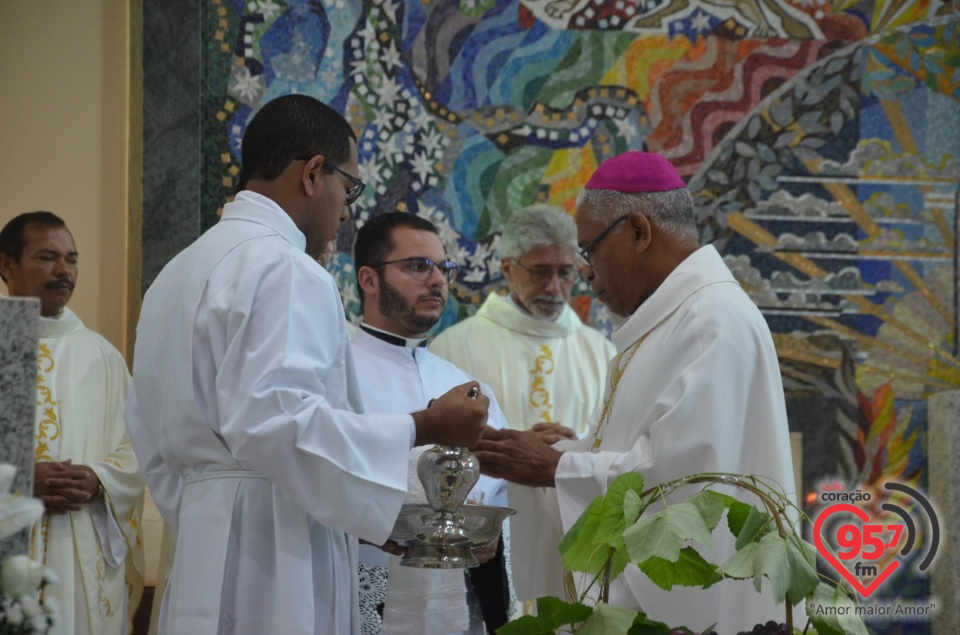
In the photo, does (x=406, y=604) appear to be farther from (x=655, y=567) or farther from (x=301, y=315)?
(x=655, y=567)

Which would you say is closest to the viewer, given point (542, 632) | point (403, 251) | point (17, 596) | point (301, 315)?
point (542, 632)

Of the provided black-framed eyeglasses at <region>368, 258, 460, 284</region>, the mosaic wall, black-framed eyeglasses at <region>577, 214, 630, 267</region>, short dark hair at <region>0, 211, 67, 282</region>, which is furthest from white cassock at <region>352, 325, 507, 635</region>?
the mosaic wall

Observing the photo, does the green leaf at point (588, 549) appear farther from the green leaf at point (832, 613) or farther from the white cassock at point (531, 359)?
the white cassock at point (531, 359)

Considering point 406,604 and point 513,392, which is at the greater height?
point 513,392

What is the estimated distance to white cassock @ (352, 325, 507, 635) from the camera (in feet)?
13.4

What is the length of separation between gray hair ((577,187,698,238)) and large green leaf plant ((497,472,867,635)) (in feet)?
6.84

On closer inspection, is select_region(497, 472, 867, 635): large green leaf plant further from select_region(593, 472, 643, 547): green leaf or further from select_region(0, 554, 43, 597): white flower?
select_region(0, 554, 43, 597): white flower

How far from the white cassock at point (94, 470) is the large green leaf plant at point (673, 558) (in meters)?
3.72

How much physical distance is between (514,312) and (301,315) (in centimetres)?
354

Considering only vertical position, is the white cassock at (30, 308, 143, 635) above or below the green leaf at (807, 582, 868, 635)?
below

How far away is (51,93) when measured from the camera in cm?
669

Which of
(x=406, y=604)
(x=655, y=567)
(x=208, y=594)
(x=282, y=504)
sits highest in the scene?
(x=655, y=567)

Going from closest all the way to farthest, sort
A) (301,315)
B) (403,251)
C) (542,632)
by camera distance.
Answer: (542,632) → (301,315) → (403,251)

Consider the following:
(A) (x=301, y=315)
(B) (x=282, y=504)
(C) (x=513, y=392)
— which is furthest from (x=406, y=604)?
(C) (x=513, y=392)
